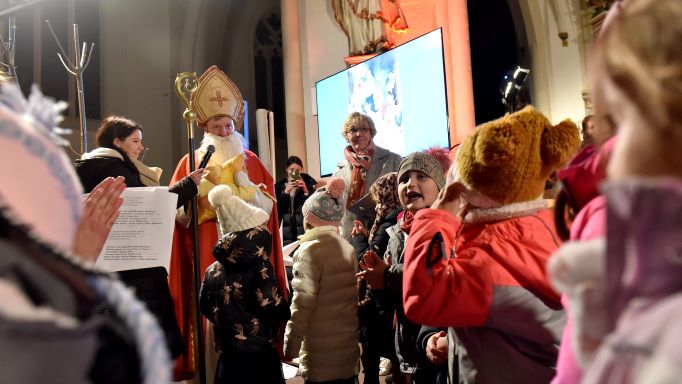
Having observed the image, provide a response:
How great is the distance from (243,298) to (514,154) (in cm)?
158

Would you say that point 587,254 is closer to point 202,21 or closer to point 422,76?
point 422,76

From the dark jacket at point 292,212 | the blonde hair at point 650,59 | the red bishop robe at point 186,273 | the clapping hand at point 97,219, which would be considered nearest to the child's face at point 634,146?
the blonde hair at point 650,59

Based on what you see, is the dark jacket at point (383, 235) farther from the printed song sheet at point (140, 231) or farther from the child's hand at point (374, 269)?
the printed song sheet at point (140, 231)

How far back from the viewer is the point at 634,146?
0.53 m

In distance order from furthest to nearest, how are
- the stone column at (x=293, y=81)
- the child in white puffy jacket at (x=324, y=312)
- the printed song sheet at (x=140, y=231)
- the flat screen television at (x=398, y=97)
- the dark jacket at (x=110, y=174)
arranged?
1. the stone column at (x=293, y=81)
2. the flat screen television at (x=398, y=97)
3. the dark jacket at (x=110, y=174)
4. the child in white puffy jacket at (x=324, y=312)
5. the printed song sheet at (x=140, y=231)

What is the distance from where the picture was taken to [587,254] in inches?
21.5

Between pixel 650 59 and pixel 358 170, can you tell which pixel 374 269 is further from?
pixel 650 59

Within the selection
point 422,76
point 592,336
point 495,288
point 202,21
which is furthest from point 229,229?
point 202,21

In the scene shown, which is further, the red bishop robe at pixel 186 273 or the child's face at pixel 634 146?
the red bishop robe at pixel 186 273

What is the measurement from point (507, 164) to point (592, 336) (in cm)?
110

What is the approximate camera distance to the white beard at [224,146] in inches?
153

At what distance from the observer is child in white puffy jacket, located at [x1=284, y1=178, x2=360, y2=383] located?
9.71 ft

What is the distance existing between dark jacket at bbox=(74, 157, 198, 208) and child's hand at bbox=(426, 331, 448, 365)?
154 cm

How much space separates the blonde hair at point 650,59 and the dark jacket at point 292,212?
5.13 m
